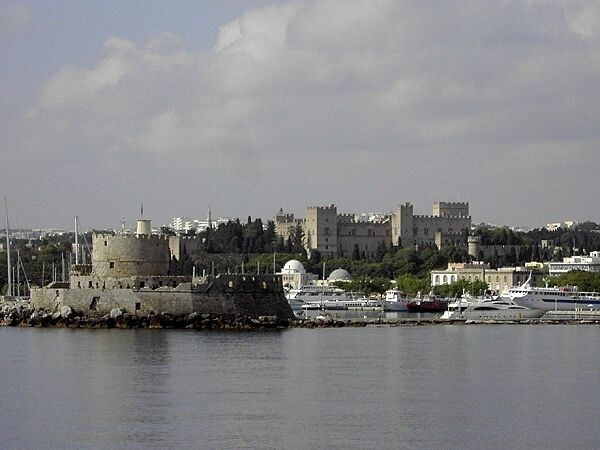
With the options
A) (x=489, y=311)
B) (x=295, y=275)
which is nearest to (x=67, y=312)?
(x=489, y=311)

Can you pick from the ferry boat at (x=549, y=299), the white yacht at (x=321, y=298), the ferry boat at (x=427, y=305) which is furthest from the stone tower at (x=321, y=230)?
the ferry boat at (x=549, y=299)

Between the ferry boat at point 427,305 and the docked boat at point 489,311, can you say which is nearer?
the docked boat at point 489,311

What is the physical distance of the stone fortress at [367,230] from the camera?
116875 mm

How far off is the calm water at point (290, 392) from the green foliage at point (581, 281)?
37.5 m

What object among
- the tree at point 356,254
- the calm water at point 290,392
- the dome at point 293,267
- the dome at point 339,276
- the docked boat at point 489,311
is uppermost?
the tree at point 356,254

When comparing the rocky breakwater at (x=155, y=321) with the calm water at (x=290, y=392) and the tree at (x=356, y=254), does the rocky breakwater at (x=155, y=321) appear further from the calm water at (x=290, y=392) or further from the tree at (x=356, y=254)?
the tree at (x=356, y=254)

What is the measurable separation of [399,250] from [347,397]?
3219 inches

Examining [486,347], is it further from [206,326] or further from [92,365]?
[92,365]

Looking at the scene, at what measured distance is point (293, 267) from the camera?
97625 millimetres

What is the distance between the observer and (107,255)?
4728 centimetres

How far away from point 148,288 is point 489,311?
825 inches

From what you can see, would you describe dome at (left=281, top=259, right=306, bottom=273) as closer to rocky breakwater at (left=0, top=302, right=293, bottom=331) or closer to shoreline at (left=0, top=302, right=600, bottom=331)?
shoreline at (left=0, top=302, right=600, bottom=331)

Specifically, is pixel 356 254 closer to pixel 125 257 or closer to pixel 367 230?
pixel 367 230

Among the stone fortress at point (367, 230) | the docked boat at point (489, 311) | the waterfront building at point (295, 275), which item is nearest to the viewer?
the docked boat at point (489, 311)
